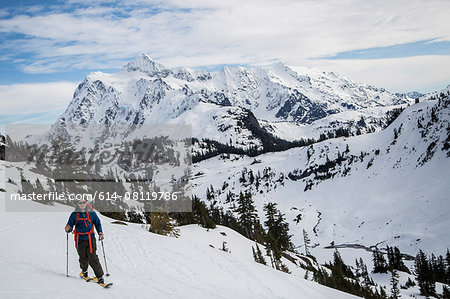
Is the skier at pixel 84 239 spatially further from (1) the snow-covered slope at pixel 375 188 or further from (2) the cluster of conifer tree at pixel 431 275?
(1) the snow-covered slope at pixel 375 188

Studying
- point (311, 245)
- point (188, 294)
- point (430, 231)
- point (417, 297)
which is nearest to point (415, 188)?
point (430, 231)

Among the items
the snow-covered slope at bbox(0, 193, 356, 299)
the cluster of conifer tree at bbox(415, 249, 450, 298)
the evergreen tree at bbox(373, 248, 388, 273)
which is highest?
the snow-covered slope at bbox(0, 193, 356, 299)

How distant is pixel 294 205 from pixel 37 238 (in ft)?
460

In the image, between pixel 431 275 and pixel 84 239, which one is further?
pixel 431 275

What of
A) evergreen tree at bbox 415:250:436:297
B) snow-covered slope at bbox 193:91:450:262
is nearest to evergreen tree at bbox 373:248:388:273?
evergreen tree at bbox 415:250:436:297

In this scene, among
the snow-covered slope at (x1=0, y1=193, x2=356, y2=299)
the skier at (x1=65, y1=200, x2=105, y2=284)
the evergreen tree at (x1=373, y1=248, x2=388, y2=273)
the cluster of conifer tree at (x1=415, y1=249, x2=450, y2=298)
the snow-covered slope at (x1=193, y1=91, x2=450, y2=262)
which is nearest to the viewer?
the snow-covered slope at (x1=0, y1=193, x2=356, y2=299)

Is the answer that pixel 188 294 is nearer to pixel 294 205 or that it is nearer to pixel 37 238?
pixel 37 238

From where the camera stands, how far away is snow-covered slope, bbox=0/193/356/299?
10180 millimetres

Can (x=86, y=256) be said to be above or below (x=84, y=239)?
below

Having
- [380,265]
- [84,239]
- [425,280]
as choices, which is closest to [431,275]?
[425,280]

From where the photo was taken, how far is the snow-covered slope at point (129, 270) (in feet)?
33.4

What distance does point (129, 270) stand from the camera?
48.1 feet

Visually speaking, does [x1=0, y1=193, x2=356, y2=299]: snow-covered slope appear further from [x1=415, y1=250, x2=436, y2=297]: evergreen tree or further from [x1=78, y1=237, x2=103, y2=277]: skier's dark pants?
[x1=415, y1=250, x2=436, y2=297]: evergreen tree

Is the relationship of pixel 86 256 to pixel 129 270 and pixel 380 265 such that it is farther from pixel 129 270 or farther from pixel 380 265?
pixel 380 265
